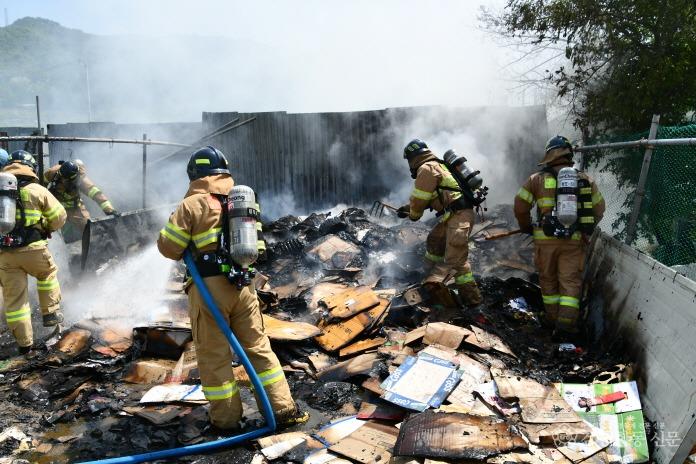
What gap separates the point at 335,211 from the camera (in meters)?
10.5

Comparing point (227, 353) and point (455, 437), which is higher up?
point (227, 353)

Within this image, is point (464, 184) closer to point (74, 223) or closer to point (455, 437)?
point (455, 437)

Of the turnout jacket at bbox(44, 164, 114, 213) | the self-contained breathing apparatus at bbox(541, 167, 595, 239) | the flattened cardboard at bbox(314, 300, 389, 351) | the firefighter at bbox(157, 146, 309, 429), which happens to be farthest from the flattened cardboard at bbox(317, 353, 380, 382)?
the turnout jacket at bbox(44, 164, 114, 213)

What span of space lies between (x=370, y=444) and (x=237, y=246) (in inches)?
62.1

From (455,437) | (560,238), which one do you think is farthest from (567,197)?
(455,437)

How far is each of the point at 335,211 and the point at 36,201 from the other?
615cm

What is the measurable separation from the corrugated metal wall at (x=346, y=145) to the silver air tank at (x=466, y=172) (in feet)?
15.4

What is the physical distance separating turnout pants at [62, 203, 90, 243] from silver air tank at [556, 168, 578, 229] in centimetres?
663

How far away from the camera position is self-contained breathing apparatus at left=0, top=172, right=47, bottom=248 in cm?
477

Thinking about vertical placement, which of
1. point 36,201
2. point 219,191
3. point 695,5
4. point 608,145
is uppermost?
point 695,5

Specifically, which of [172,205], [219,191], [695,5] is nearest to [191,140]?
[172,205]

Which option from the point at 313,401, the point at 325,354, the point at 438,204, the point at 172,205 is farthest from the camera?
the point at 172,205

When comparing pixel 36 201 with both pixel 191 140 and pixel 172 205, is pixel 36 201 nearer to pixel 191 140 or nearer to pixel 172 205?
pixel 172 205

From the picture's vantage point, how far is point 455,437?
294 cm
